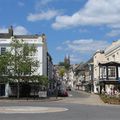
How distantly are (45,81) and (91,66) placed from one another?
59.0 meters

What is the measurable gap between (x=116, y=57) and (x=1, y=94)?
33855 millimetres

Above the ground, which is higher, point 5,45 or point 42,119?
point 5,45

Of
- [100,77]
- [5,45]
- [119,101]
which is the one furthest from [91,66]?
[119,101]

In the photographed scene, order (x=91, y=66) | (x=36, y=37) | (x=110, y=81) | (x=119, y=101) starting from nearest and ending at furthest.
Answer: (x=119, y=101) → (x=36, y=37) → (x=110, y=81) → (x=91, y=66)

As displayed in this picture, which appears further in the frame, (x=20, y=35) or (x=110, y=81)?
(x=110, y=81)

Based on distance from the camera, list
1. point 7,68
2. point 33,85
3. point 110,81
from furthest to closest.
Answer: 1. point 110,81
2. point 33,85
3. point 7,68

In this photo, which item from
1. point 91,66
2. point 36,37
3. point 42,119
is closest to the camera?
point 42,119

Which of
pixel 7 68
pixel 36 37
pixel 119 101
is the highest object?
pixel 36 37

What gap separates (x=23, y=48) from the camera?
229 feet

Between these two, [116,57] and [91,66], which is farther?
[91,66]

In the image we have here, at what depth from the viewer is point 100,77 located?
4178 inches

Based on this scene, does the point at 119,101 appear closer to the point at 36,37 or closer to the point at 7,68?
the point at 7,68

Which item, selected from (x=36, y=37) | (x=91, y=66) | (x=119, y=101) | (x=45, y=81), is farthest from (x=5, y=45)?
(x=91, y=66)

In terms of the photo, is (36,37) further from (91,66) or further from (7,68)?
(91,66)
